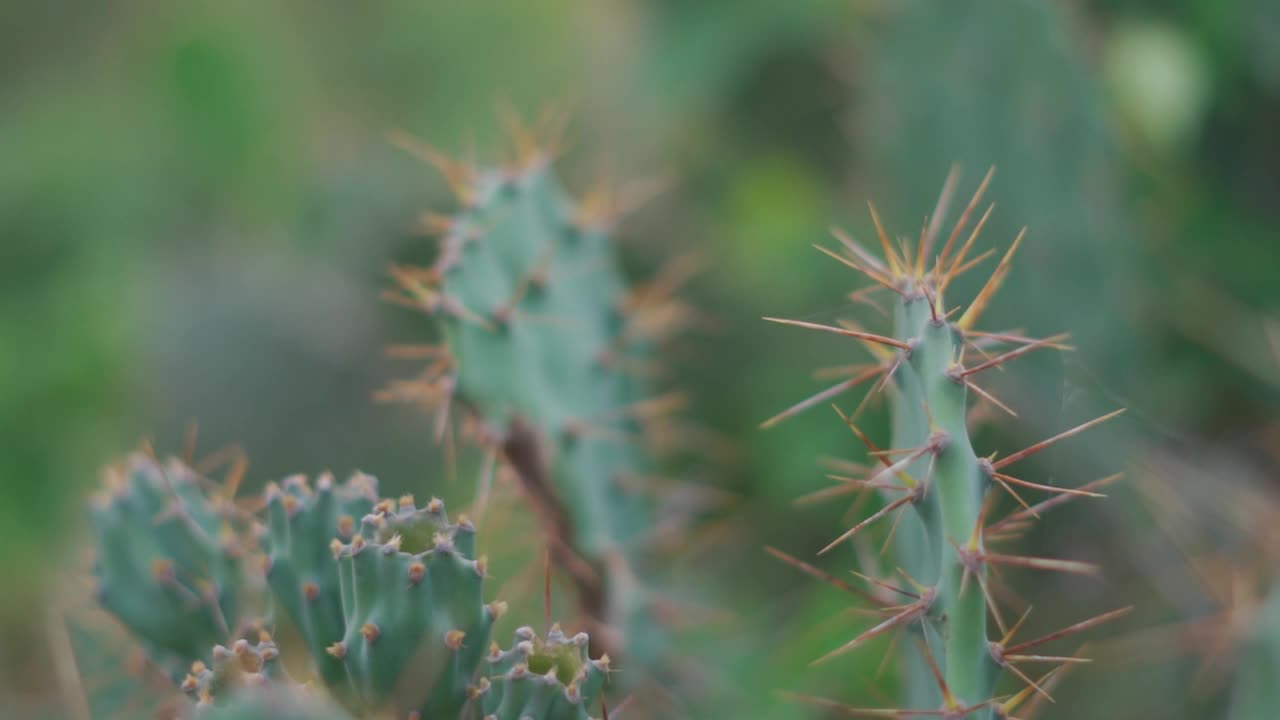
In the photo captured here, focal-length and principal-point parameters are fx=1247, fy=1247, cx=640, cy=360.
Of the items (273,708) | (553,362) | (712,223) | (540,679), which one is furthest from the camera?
(712,223)

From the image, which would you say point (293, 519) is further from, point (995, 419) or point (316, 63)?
point (316, 63)

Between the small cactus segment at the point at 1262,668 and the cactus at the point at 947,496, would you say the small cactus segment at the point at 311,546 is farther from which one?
the small cactus segment at the point at 1262,668

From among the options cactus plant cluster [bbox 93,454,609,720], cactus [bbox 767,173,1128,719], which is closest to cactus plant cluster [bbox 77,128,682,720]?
cactus plant cluster [bbox 93,454,609,720]

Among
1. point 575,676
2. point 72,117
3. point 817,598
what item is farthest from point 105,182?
point 575,676

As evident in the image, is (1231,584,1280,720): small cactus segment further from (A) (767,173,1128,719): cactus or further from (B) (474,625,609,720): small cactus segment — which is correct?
(B) (474,625,609,720): small cactus segment

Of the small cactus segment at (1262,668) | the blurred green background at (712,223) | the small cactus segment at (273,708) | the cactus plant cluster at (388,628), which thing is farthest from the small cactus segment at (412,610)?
the small cactus segment at (1262,668)

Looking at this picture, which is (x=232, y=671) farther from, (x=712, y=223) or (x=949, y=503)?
(x=712, y=223)

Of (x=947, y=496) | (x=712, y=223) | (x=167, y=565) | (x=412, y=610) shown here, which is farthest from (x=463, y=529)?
(x=712, y=223)
